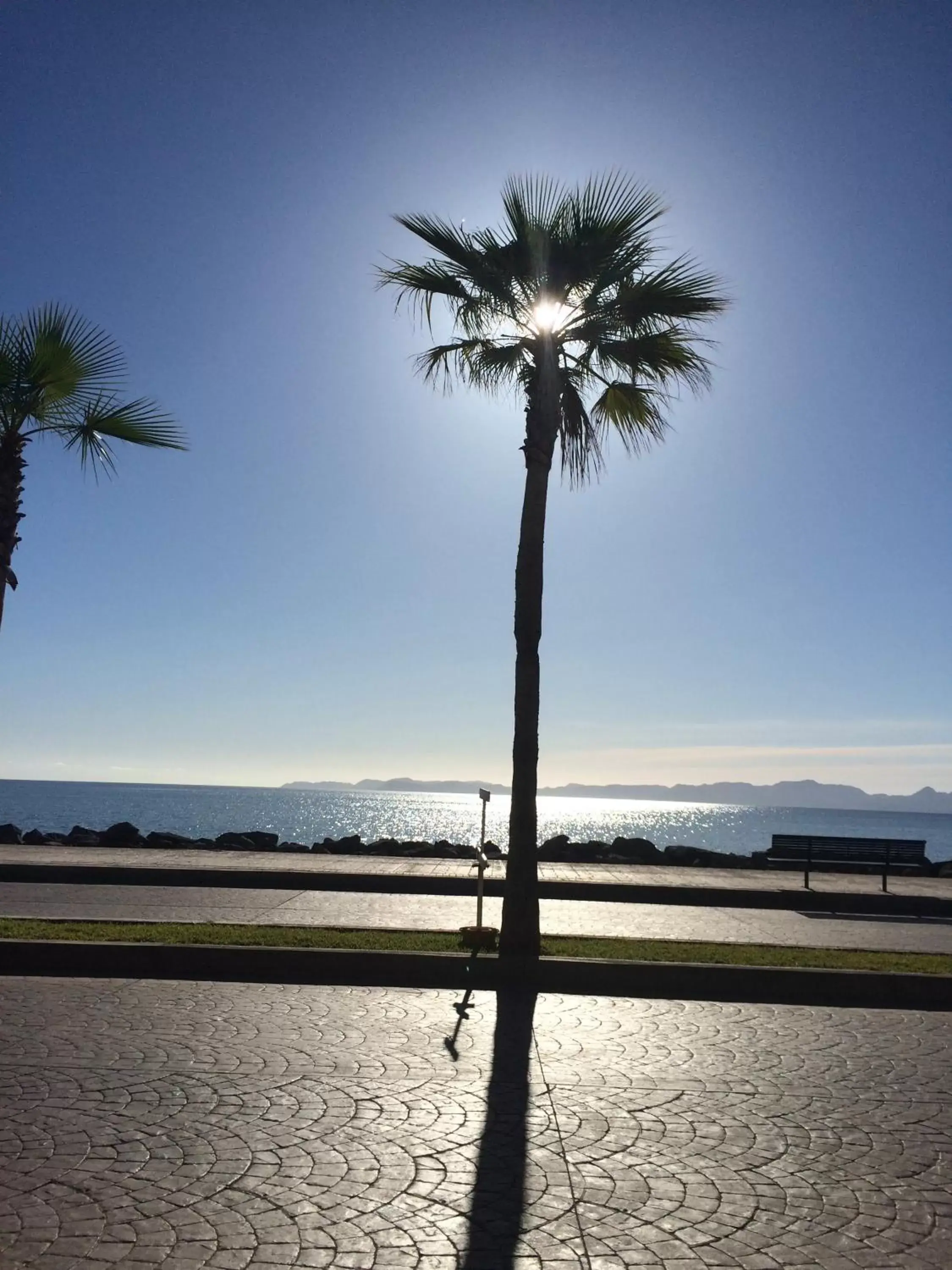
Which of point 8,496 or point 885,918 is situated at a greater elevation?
point 8,496

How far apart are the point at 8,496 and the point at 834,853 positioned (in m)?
15.0

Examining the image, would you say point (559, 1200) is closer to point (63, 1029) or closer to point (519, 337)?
point (63, 1029)

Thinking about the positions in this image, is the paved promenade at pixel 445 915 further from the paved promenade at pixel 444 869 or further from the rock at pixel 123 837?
the rock at pixel 123 837

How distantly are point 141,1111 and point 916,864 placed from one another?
18232mm

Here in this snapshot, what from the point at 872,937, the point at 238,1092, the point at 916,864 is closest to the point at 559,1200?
the point at 238,1092

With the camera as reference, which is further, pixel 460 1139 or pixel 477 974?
pixel 477 974

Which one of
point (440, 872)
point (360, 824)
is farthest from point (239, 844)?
point (360, 824)

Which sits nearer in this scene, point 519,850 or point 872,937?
point 519,850

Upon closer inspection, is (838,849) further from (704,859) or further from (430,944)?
(430,944)

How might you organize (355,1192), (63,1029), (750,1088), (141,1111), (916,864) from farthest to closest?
(916,864)
(63,1029)
(750,1088)
(141,1111)
(355,1192)

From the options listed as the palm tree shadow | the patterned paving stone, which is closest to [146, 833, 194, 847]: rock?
the patterned paving stone

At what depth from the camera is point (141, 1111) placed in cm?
527

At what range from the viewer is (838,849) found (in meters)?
18.5

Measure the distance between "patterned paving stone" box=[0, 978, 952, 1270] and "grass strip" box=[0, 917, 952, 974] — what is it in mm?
1706
